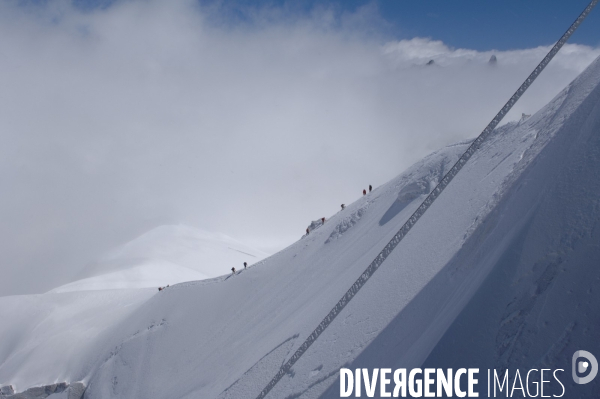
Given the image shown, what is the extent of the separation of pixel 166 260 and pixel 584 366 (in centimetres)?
3630

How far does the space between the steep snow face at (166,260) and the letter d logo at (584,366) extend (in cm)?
3003

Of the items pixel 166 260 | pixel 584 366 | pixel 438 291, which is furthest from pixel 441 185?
pixel 166 260

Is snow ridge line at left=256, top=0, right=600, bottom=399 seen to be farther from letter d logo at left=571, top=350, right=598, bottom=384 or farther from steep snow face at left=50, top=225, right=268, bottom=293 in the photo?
steep snow face at left=50, top=225, right=268, bottom=293

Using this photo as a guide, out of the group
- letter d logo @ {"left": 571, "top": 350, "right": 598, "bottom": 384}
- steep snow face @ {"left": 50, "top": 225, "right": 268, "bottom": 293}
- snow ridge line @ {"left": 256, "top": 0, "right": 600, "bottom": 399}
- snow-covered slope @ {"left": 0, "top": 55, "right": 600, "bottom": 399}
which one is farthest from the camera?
steep snow face @ {"left": 50, "top": 225, "right": 268, "bottom": 293}

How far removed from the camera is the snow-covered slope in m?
4.61

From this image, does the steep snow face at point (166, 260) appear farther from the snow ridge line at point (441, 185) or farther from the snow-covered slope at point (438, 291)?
the snow ridge line at point (441, 185)

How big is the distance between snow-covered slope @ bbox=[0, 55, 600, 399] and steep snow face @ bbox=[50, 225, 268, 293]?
52.1ft

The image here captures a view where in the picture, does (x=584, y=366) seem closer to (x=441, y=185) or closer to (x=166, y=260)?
(x=441, y=185)

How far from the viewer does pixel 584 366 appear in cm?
389

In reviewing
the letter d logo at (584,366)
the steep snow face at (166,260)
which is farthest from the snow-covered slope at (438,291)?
the steep snow face at (166,260)

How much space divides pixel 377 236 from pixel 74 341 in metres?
15.9

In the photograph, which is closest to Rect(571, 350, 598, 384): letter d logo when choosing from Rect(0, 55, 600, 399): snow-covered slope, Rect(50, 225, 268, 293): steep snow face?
Rect(0, 55, 600, 399): snow-covered slope

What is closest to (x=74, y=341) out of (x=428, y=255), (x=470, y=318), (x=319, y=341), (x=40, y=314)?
(x=40, y=314)

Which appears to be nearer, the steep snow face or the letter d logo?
the letter d logo
